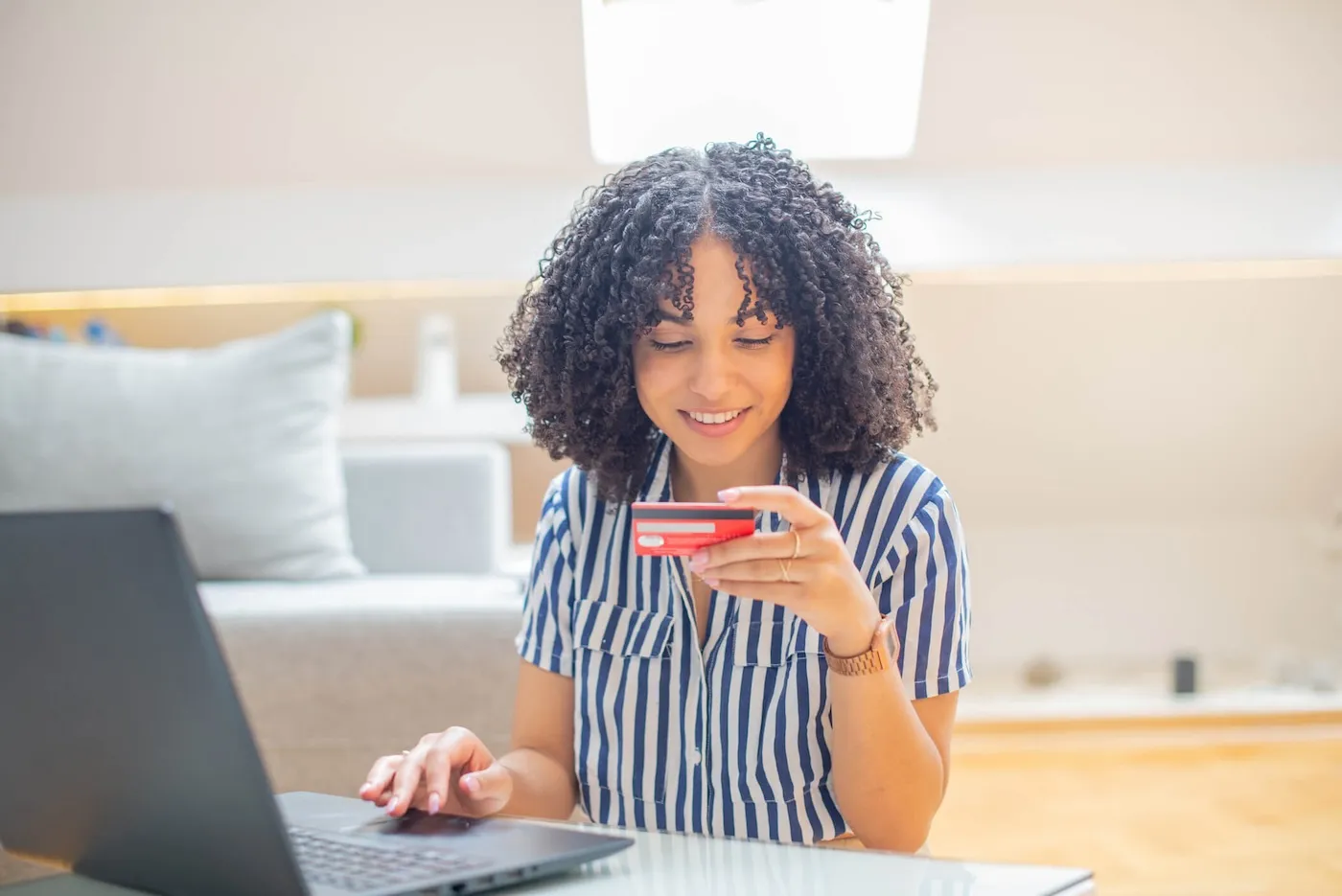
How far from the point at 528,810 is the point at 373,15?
1837mm

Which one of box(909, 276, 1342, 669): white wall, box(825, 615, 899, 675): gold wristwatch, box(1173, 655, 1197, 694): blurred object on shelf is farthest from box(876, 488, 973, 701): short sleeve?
box(1173, 655, 1197, 694): blurred object on shelf

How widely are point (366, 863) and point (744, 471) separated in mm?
595

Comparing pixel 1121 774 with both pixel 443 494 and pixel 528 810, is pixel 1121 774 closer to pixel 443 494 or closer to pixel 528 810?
pixel 443 494

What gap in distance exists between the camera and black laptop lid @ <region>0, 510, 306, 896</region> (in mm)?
534

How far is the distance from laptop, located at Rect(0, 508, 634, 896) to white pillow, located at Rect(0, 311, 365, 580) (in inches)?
53.4

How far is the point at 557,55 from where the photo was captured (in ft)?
8.26

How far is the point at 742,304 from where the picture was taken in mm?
1080

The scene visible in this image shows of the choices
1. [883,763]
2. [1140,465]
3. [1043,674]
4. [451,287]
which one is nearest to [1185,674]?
[1043,674]

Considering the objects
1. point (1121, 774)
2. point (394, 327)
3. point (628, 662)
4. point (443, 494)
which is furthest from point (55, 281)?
point (1121, 774)

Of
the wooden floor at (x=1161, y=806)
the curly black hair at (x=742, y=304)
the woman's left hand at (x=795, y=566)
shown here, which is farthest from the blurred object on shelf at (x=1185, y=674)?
the woman's left hand at (x=795, y=566)

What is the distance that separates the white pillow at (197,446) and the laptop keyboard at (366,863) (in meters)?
1.36

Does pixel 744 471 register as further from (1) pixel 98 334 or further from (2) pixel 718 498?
(1) pixel 98 334

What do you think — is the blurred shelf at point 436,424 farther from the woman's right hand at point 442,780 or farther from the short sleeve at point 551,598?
the woman's right hand at point 442,780

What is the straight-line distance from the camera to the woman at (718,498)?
1085 mm
